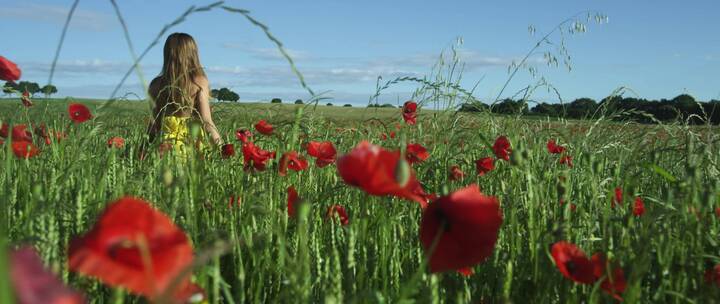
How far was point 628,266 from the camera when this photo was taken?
135cm

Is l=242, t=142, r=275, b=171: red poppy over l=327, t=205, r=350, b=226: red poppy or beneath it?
over

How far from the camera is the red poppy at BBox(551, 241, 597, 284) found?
1.27 meters

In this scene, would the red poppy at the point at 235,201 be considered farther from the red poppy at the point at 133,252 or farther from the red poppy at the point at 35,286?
the red poppy at the point at 35,286

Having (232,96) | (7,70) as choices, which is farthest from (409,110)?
(7,70)

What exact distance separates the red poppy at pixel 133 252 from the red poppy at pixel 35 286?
0.10m

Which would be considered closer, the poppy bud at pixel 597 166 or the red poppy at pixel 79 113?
the poppy bud at pixel 597 166

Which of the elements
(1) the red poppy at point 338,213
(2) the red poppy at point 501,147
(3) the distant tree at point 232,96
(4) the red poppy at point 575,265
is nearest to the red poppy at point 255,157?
(1) the red poppy at point 338,213

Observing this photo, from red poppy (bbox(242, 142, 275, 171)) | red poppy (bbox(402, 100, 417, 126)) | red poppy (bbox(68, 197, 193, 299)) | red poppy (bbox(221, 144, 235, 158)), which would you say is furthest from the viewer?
red poppy (bbox(402, 100, 417, 126))

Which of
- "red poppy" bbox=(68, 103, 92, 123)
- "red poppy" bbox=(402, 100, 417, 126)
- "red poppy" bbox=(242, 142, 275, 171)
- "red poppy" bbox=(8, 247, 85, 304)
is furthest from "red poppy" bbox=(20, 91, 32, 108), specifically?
"red poppy" bbox=(8, 247, 85, 304)

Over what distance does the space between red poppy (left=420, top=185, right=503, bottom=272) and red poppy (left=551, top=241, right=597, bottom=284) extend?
0.95 ft

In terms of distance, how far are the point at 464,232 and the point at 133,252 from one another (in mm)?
544

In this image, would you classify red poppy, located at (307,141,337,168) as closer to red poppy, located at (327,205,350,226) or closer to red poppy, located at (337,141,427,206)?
red poppy, located at (327,205,350,226)

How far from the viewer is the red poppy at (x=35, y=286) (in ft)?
1.68

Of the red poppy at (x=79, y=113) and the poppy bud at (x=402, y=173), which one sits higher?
the poppy bud at (x=402, y=173)
